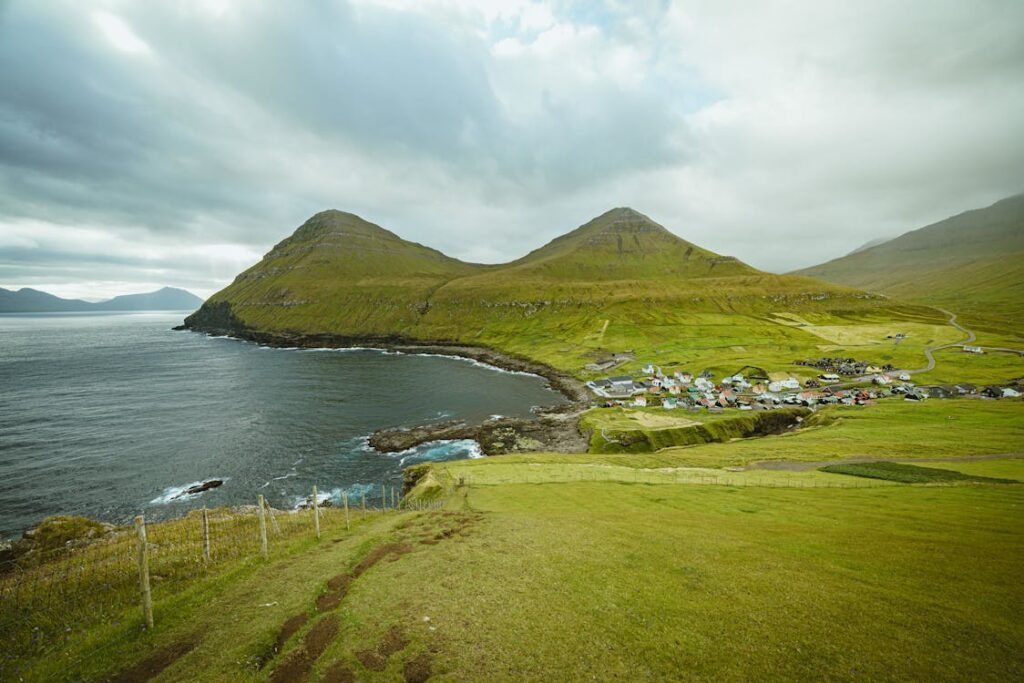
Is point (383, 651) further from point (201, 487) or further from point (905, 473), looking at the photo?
point (201, 487)

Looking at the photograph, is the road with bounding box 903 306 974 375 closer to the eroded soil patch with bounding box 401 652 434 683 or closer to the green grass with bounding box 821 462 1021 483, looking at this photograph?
the green grass with bounding box 821 462 1021 483

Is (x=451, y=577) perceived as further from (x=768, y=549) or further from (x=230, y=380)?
(x=230, y=380)

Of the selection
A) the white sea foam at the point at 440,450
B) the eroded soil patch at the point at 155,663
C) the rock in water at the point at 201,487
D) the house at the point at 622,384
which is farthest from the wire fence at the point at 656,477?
the house at the point at 622,384

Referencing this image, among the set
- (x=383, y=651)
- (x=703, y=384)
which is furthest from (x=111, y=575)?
(x=703, y=384)

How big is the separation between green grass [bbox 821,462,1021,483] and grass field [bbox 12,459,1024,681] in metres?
20.6

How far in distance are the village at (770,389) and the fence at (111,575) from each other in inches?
3561

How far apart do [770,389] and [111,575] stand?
127729mm

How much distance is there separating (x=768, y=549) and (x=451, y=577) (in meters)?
16.0

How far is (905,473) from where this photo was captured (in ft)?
148

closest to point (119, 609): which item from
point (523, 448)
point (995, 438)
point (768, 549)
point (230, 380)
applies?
point (768, 549)

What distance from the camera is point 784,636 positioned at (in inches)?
551

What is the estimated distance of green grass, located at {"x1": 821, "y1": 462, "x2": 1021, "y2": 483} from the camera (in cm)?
4178

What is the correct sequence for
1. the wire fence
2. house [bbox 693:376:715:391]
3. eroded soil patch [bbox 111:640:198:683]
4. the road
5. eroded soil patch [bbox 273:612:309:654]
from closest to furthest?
eroded soil patch [bbox 111:640:198:683], eroded soil patch [bbox 273:612:309:654], the wire fence, house [bbox 693:376:715:391], the road

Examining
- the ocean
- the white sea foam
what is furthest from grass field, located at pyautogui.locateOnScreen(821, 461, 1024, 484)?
the ocean
